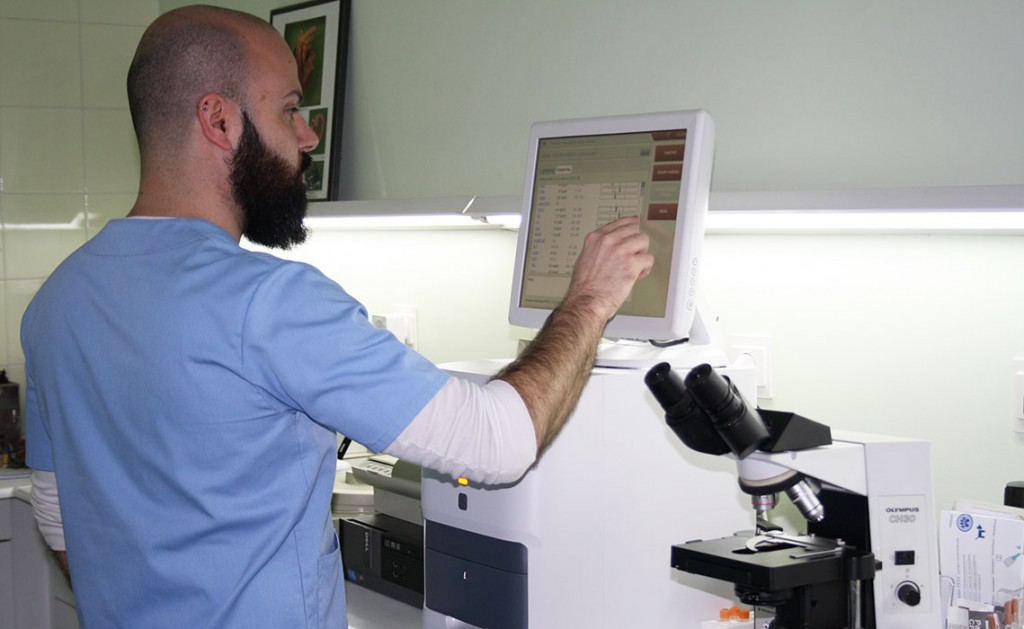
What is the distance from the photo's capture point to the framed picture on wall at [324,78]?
113 inches

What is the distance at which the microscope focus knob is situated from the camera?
1.43 m

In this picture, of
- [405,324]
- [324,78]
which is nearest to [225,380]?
[405,324]

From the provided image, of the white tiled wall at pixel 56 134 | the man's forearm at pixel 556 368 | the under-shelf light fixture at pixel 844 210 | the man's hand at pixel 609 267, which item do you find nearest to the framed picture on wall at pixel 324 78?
the under-shelf light fixture at pixel 844 210

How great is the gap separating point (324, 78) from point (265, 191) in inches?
63.3

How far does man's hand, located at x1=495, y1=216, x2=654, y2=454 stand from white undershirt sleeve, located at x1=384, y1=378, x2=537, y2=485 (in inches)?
1.2

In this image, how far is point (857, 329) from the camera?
1.92m

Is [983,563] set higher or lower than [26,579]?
higher

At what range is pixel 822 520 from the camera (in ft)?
4.91

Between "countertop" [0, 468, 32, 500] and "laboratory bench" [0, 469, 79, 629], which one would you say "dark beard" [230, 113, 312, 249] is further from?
"laboratory bench" [0, 469, 79, 629]

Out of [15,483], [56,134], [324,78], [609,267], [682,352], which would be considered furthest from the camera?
[56,134]

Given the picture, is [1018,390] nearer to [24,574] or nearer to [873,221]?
[873,221]

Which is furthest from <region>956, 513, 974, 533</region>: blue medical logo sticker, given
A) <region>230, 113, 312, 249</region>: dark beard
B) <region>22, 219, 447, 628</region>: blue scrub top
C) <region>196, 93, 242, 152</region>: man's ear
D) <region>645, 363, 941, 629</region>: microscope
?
<region>196, 93, 242, 152</region>: man's ear

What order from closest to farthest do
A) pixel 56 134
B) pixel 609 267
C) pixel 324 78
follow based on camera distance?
pixel 609 267, pixel 324 78, pixel 56 134

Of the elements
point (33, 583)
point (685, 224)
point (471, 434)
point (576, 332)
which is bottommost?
point (33, 583)
